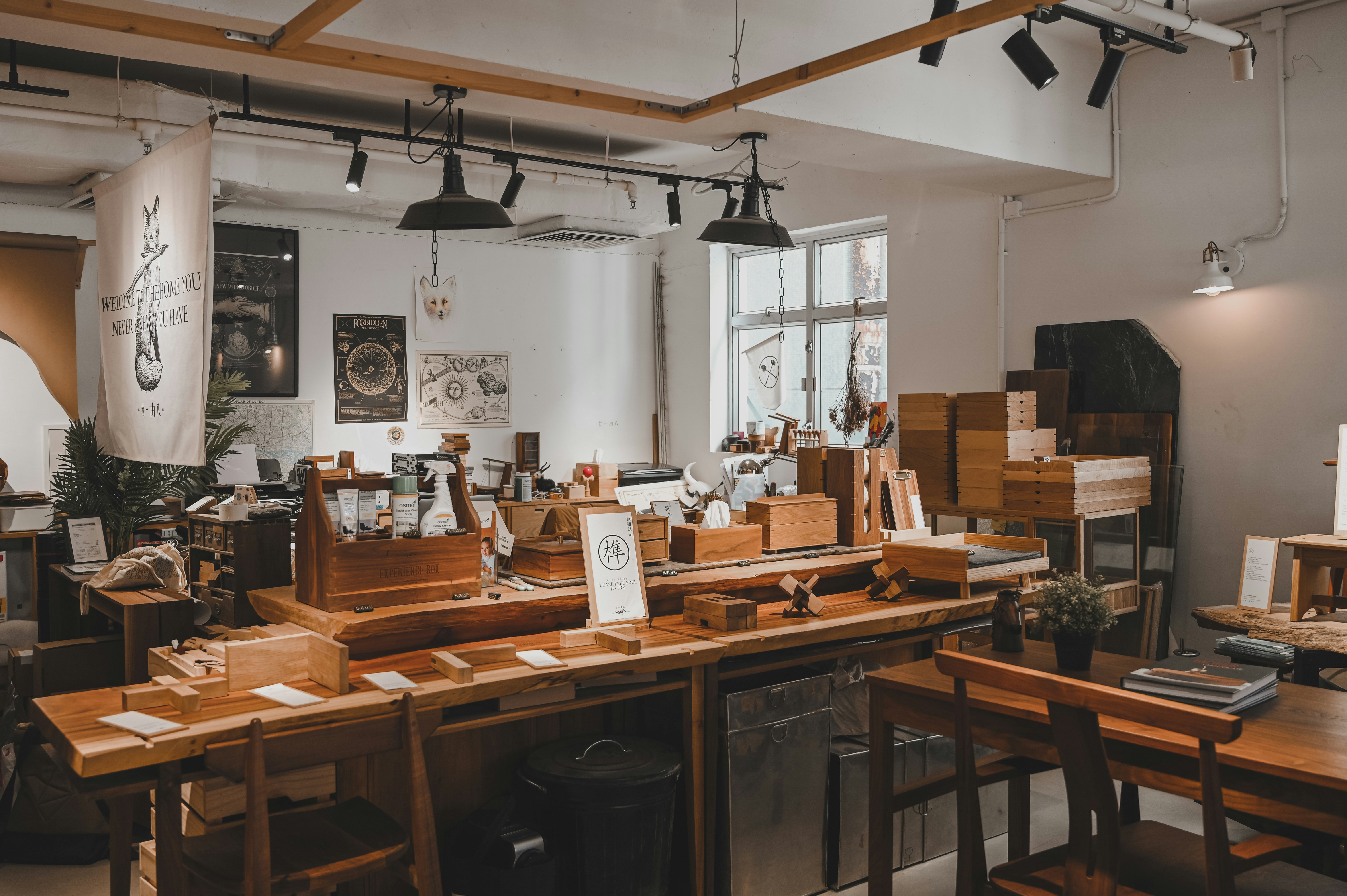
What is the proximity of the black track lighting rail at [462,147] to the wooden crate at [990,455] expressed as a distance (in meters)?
1.86

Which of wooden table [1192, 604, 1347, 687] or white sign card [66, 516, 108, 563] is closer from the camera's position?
wooden table [1192, 604, 1347, 687]

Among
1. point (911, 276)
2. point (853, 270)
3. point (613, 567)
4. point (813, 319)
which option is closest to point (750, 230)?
point (613, 567)

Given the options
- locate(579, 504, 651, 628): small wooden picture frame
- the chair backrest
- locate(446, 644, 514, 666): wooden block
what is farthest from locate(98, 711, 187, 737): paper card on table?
the chair backrest

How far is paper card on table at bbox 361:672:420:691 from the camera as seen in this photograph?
8.82 ft

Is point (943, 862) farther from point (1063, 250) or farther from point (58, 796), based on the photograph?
point (1063, 250)

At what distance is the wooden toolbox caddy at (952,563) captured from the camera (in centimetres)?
402

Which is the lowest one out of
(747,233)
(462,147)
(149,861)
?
(149,861)

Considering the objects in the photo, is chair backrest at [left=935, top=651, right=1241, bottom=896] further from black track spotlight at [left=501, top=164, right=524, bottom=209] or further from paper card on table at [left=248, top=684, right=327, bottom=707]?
black track spotlight at [left=501, top=164, right=524, bottom=209]

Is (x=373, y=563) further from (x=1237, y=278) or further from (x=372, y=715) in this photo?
(x=1237, y=278)

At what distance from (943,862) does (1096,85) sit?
3.28 m

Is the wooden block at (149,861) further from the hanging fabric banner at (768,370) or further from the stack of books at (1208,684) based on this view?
A: the hanging fabric banner at (768,370)

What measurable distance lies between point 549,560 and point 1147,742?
198 centimetres

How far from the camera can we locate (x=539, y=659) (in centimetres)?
297

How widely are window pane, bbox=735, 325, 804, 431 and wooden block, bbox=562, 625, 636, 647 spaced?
5429 mm
